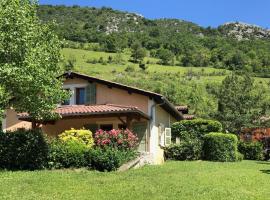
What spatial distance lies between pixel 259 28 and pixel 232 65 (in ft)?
103

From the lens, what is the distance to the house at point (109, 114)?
27078 millimetres

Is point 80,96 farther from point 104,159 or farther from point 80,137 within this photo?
Result: point 104,159

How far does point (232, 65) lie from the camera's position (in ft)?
266

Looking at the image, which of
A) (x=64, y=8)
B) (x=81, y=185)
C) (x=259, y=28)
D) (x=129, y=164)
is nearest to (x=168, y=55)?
(x=64, y=8)

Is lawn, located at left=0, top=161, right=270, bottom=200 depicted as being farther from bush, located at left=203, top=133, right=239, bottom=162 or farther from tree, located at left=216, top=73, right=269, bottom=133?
tree, located at left=216, top=73, right=269, bottom=133

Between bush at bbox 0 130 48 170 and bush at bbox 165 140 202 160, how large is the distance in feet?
37.0

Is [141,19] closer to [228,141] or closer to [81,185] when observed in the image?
[228,141]

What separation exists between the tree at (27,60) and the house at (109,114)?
5.70 m

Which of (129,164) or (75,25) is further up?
(75,25)

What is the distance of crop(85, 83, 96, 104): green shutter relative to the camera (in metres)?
30.1

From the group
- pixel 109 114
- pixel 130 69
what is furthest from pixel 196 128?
pixel 130 69

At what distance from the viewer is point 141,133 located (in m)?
28.5

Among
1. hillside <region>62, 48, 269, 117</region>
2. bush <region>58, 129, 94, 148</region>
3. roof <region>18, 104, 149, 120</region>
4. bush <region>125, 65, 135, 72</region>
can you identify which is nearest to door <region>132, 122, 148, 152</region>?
roof <region>18, 104, 149, 120</region>

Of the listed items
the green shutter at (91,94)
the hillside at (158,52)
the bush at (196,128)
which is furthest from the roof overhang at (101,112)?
the hillside at (158,52)
